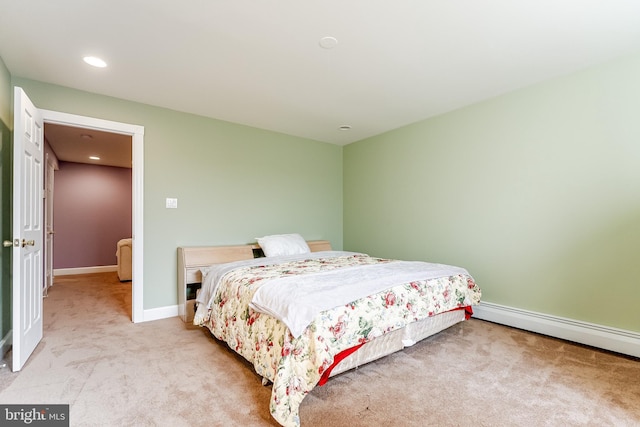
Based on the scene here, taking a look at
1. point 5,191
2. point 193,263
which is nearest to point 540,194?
point 193,263

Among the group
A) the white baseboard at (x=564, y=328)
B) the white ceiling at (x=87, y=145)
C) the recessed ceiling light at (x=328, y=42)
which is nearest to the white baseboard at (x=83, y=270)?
the white ceiling at (x=87, y=145)

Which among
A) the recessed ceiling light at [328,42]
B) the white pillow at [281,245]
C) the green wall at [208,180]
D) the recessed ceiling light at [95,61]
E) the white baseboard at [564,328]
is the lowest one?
the white baseboard at [564,328]

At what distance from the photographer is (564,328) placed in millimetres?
2652

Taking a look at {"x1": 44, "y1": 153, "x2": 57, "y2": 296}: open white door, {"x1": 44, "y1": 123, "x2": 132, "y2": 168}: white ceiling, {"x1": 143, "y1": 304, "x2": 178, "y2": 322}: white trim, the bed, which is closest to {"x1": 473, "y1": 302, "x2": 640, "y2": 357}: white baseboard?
the bed

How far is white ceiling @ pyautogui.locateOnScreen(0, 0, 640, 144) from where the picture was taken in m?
1.87

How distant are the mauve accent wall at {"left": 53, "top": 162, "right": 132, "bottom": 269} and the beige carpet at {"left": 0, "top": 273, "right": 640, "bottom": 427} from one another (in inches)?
163

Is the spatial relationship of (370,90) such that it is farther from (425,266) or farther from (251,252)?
(251,252)

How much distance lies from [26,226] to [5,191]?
1.77 ft

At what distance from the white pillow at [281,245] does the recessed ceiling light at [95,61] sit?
88.2 inches

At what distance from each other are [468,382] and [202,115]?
3725 millimetres

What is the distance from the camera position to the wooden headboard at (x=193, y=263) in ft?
10.4

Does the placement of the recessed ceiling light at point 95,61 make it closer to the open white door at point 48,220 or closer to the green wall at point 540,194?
the open white door at point 48,220

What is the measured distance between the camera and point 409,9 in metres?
1.86

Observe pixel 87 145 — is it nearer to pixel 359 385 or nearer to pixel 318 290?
pixel 318 290
